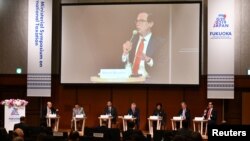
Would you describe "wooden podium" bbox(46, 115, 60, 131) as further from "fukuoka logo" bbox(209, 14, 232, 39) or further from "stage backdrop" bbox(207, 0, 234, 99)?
"fukuoka logo" bbox(209, 14, 232, 39)

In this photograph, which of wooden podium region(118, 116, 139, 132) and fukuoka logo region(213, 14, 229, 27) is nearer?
wooden podium region(118, 116, 139, 132)

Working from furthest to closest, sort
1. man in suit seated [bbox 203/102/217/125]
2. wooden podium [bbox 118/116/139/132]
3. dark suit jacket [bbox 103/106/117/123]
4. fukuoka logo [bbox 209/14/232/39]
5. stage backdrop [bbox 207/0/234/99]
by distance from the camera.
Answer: dark suit jacket [bbox 103/106/117/123] → fukuoka logo [bbox 209/14/232/39] → stage backdrop [bbox 207/0/234/99] → wooden podium [bbox 118/116/139/132] → man in suit seated [bbox 203/102/217/125]

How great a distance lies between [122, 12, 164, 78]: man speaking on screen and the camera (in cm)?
1606

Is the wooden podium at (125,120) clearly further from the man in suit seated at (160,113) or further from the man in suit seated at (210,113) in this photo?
the man in suit seated at (210,113)

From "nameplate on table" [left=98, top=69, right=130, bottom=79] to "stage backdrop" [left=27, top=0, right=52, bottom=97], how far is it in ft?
6.47

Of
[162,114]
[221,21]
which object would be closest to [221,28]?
[221,21]

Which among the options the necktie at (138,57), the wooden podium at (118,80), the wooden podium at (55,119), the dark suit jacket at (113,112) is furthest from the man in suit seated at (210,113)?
the wooden podium at (55,119)

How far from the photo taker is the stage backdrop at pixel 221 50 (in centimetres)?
1516

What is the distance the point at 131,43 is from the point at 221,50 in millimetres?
3250

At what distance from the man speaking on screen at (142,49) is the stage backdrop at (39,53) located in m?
2.86

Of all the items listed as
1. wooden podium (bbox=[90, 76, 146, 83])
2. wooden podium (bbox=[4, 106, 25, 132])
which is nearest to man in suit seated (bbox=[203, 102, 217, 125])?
wooden podium (bbox=[90, 76, 146, 83])

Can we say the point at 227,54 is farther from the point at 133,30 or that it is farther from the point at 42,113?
the point at 42,113

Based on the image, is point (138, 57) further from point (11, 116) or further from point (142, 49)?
point (11, 116)

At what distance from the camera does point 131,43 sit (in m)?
16.3
